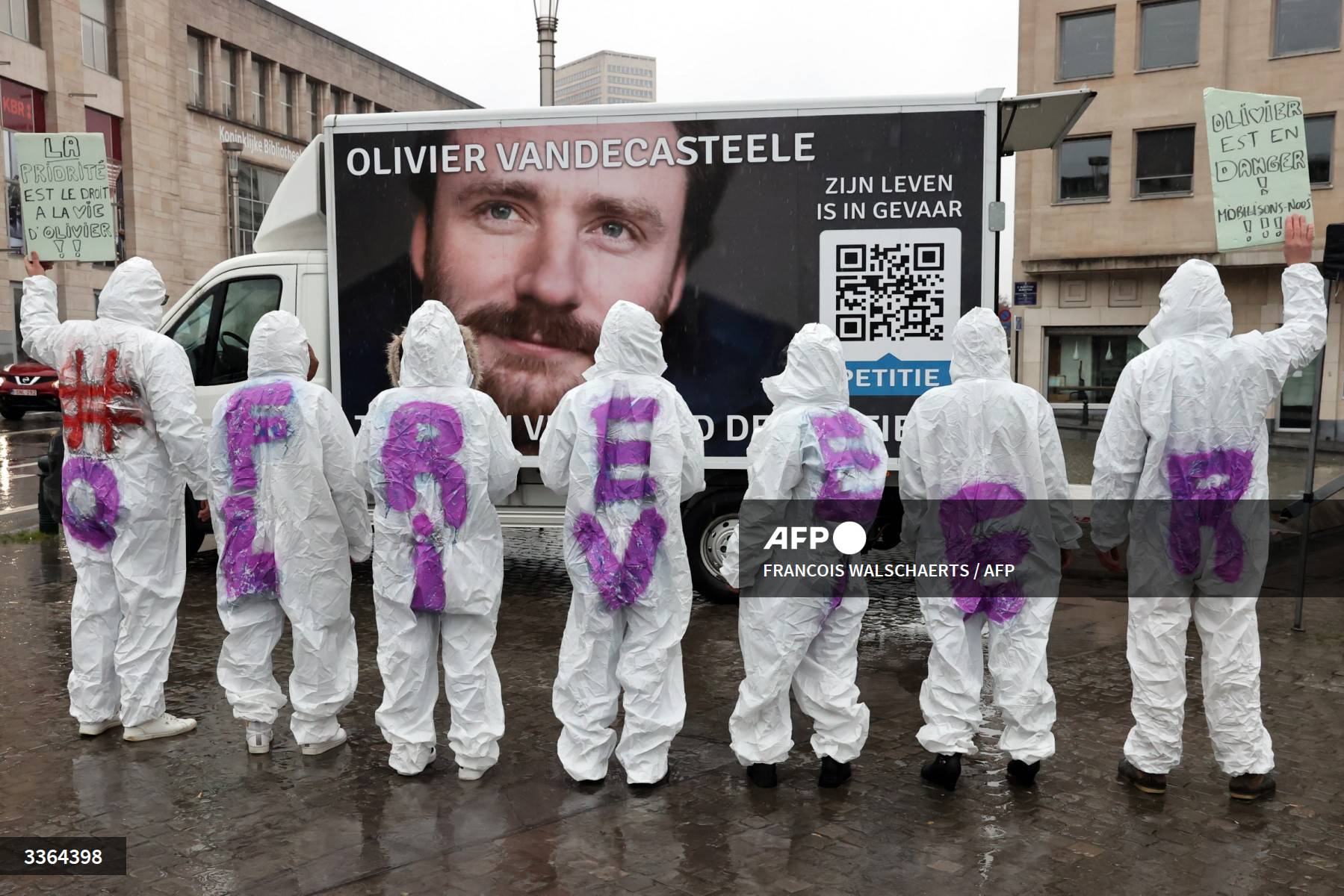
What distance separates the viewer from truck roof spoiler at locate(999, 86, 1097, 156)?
6852 millimetres

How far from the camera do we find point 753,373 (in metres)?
7.29

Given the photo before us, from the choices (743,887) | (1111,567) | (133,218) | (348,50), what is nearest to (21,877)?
(743,887)

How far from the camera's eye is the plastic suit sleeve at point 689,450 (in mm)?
4691

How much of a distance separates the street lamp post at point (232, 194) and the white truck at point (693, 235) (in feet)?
94.3

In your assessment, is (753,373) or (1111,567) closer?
(1111,567)

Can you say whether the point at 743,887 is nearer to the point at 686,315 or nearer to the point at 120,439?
the point at 120,439

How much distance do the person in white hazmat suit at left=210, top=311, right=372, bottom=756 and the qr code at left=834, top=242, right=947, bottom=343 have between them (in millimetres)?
3388

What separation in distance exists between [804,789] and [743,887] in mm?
904

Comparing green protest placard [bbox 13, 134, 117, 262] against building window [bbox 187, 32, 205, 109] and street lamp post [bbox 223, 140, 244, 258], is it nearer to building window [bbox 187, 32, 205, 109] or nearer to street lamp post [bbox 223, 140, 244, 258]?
street lamp post [bbox 223, 140, 244, 258]

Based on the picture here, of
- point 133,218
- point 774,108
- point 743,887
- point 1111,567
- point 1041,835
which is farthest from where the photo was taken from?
point 133,218

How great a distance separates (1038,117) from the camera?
23.3ft

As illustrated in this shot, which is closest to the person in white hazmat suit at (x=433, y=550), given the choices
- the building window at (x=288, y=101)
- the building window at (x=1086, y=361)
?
the building window at (x=1086, y=361)

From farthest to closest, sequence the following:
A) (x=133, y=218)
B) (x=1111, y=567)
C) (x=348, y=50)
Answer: (x=348, y=50) < (x=133, y=218) < (x=1111, y=567)

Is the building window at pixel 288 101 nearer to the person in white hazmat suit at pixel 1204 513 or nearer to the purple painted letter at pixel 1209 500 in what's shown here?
the person in white hazmat suit at pixel 1204 513
